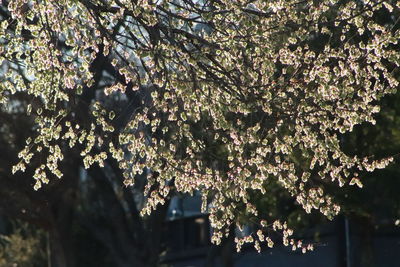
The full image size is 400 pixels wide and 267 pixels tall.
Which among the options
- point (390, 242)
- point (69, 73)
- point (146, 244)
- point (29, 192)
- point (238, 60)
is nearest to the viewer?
point (69, 73)

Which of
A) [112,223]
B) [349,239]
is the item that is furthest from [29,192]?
[349,239]

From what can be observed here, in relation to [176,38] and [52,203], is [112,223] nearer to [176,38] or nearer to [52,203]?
[52,203]

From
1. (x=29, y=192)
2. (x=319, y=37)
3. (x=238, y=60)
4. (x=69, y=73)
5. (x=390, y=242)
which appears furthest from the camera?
(x=390, y=242)

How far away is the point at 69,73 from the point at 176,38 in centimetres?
125

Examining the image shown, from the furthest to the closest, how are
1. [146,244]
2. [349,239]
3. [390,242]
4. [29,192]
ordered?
[390,242]
[349,239]
[146,244]
[29,192]

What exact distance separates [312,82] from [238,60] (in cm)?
89

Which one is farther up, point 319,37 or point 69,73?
point 319,37

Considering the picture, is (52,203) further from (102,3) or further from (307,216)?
(102,3)

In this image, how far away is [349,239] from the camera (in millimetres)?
24797

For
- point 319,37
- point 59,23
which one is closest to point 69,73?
point 59,23

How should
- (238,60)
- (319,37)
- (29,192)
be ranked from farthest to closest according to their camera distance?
(29,192)
(319,37)
(238,60)

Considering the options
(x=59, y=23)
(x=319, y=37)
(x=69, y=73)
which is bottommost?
(x=69, y=73)

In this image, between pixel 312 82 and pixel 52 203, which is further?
pixel 52 203

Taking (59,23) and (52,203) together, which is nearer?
(59,23)
